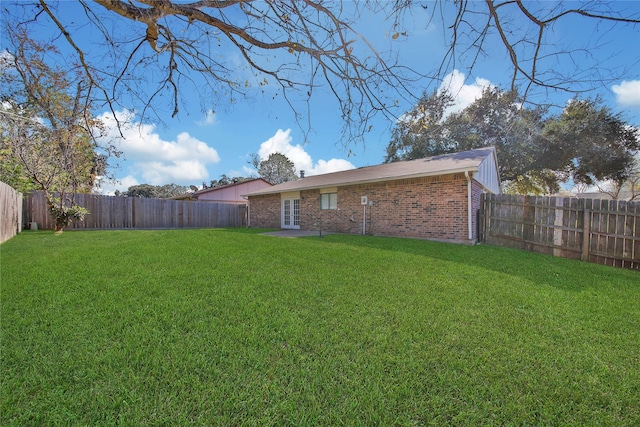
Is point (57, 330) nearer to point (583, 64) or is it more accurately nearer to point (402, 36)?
point (402, 36)

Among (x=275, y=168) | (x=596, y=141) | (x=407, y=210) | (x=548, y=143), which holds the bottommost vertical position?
(x=407, y=210)

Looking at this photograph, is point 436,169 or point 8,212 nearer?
point 8,212

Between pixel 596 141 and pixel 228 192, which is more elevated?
pixel 596 141

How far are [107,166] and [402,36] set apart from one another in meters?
18.0

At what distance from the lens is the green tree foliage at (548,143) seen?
15.1 metres

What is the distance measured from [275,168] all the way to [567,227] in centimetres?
3472

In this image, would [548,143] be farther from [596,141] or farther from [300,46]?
[300,46]

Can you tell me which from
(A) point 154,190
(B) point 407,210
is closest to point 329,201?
(B) point 407,210

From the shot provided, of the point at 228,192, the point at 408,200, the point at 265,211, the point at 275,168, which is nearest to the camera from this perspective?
the point at 408,200

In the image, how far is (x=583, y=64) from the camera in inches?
98.6

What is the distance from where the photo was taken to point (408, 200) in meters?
9.96

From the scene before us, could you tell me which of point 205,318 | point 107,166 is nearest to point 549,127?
point 205,318

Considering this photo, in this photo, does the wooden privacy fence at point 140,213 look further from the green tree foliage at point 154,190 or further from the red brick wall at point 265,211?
the green tree foliage at point 154,190

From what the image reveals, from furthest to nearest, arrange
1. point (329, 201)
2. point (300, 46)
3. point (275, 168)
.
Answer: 1. point (275, 168)
2. point (329, 201)
3. point (300, 46)
